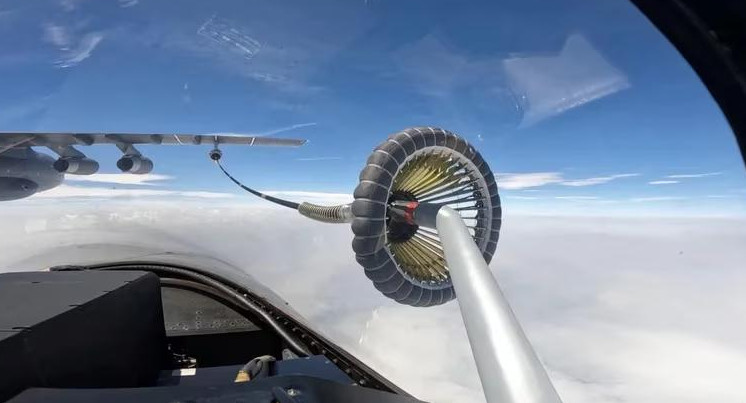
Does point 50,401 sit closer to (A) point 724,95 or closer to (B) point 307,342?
(A) point 724,95

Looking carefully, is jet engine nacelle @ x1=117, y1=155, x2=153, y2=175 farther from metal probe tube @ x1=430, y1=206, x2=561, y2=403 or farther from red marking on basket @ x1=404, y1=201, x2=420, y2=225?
metal probe tube @ x1=430, y1=206, x2=561, y2=403

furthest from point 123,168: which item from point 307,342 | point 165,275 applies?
point 307,342

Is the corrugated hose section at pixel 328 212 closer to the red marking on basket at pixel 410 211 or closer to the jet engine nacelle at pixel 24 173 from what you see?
the red marking on basket at pixel 410 211

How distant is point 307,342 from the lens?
3.93 meters

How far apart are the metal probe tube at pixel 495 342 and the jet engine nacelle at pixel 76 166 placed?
22023 mm

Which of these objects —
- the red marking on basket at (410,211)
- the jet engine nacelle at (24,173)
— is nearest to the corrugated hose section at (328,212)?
the red marking on basket at (410,211)

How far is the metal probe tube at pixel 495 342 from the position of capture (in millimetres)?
1455

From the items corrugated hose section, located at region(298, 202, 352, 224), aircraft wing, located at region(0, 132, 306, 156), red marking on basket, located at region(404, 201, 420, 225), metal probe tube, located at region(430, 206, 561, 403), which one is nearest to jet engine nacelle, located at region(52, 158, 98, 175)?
aircraft wing, located at region(0, 132, 306, 156)

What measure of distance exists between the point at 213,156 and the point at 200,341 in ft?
54.4

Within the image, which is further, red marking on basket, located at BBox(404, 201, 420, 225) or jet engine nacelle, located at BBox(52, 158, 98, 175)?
jet engine nacelle, located at BBox(52, 158, 98, 175)

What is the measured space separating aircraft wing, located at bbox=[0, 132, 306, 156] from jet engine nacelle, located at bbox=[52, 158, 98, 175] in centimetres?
96

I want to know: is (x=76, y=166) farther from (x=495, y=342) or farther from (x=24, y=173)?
(x=495, y=342)

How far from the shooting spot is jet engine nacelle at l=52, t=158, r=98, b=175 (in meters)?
19.2

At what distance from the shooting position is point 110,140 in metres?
21.0
